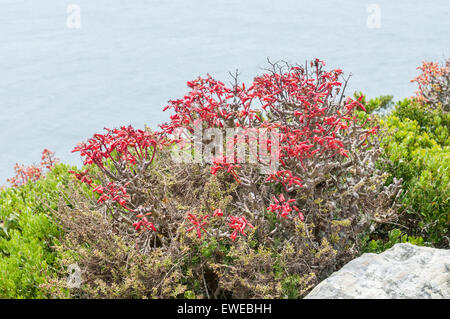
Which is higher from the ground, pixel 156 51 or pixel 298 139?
pixel 156 51

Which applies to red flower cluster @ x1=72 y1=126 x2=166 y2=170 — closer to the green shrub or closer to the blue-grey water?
the green shrub

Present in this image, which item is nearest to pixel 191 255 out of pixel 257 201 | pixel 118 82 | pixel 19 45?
pixel 257 201

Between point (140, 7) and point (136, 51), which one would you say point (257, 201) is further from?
point (140, 7)

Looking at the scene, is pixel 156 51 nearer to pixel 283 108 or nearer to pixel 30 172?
pixel 30 172

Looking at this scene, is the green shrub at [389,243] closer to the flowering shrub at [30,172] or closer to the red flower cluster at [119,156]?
the red flower cluster at [119,156]

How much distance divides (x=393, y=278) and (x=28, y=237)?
3503 millimetres

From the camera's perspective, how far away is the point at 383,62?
17.3 meters

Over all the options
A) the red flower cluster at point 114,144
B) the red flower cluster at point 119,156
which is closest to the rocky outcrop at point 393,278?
the red flower cluster at point 119,156

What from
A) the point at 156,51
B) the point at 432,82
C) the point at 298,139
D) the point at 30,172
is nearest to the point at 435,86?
the point at 432,82

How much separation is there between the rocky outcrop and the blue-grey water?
21.9 ft

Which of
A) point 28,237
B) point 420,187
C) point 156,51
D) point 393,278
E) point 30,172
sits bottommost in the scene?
point 30,172

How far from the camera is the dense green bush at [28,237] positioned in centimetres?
423

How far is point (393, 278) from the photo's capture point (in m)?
3.59

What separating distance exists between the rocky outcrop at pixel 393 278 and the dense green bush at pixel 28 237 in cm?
237
